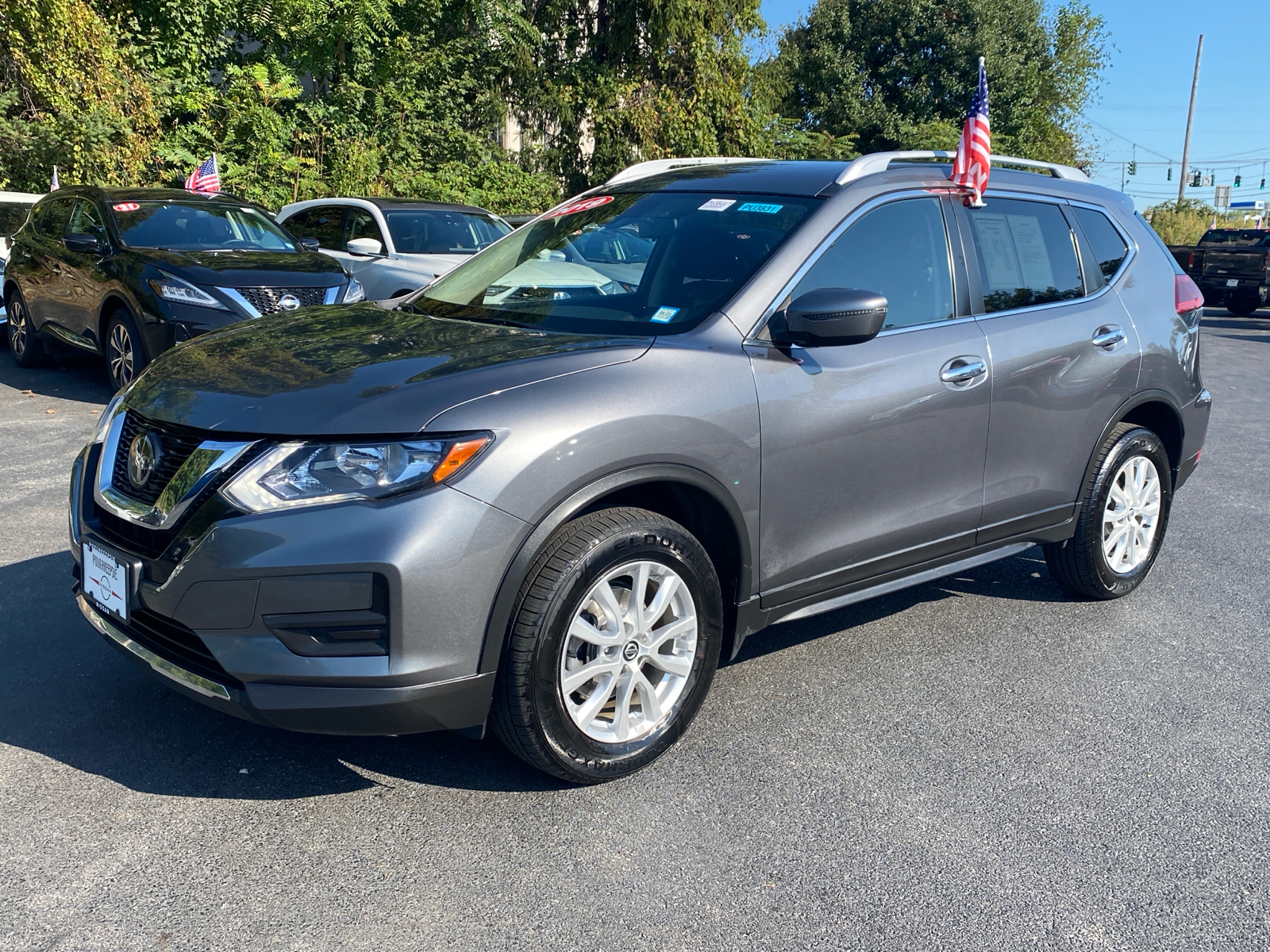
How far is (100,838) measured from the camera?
2883 millimetres

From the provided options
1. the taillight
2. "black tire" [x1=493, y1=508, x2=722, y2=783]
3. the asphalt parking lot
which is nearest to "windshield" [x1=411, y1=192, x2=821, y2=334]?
"black tire" [x1=493, y1=508, x2=722, y2=783]

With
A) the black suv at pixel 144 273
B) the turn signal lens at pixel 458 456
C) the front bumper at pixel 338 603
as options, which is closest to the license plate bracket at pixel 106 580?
the front bumper at pixel 338 603

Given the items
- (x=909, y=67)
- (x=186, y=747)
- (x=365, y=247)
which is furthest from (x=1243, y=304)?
(x=186, y=747)

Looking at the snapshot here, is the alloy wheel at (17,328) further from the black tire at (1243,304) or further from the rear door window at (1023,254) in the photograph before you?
the black tire at (1243,304)

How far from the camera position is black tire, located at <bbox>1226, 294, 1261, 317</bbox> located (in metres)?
23.2

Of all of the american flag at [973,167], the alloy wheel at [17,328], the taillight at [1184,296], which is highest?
the american flag at [973,167]

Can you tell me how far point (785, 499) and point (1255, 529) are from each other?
410cm

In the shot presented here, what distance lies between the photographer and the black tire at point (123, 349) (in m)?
8.35

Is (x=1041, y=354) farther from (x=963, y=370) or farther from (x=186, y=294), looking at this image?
(x=186, y=294)

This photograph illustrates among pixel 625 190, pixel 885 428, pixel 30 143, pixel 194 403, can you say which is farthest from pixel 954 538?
pixel 30 143

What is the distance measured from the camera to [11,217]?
12.4 m

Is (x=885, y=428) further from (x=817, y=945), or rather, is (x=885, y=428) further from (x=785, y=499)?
(x=817, y=945)

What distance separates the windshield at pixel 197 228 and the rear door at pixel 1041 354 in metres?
6.96

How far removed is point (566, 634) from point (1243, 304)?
24.5 meters
